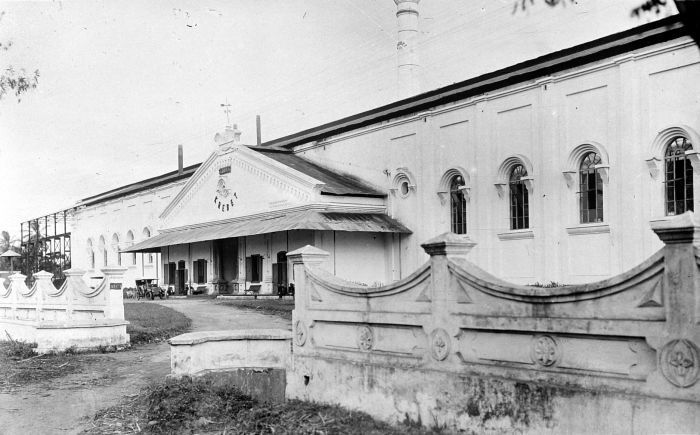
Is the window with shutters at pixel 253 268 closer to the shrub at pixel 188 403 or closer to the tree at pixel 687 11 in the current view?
the shrub at pixel 188 403

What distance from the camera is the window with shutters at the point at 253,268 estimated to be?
109ft

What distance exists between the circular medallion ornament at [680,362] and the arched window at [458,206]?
65.6 feet

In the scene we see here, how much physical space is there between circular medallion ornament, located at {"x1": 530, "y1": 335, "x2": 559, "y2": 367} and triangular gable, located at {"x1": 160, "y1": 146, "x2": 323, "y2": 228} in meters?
21.3

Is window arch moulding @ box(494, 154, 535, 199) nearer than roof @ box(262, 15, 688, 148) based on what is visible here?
No

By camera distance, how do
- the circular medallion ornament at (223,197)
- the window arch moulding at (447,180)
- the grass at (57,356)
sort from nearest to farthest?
the grass at (57,356)
the window arch moulding at (447,180)
the circular medallion ornament at (223,197)

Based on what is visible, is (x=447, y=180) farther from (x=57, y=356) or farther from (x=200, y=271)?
(x=200, y=271)

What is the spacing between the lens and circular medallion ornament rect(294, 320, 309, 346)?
10.1 metres

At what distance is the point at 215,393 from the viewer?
33.4 feet

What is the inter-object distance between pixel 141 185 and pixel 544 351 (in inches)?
1853

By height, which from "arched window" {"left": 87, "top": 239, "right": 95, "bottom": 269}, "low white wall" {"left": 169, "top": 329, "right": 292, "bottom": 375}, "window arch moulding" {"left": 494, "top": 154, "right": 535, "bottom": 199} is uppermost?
"window arch moulding" {"left": 494, "top": 154, "right": 535, "bottom": 199}

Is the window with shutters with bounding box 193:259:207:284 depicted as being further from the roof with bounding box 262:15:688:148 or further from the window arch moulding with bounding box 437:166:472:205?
the window arch moulding with bounding box 437:166:472:205

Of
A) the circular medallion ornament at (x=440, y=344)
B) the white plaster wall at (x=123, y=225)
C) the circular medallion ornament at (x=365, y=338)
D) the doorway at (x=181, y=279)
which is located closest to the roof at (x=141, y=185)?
the white plaster wall at (x=123, y=225)

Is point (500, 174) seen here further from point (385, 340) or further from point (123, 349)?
point (385, 340)

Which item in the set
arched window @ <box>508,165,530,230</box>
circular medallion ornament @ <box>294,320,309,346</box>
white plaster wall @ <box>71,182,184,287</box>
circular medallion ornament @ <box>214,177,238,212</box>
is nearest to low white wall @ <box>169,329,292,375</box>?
circular medallion ornament @ <box>294,320,309,346</box>
